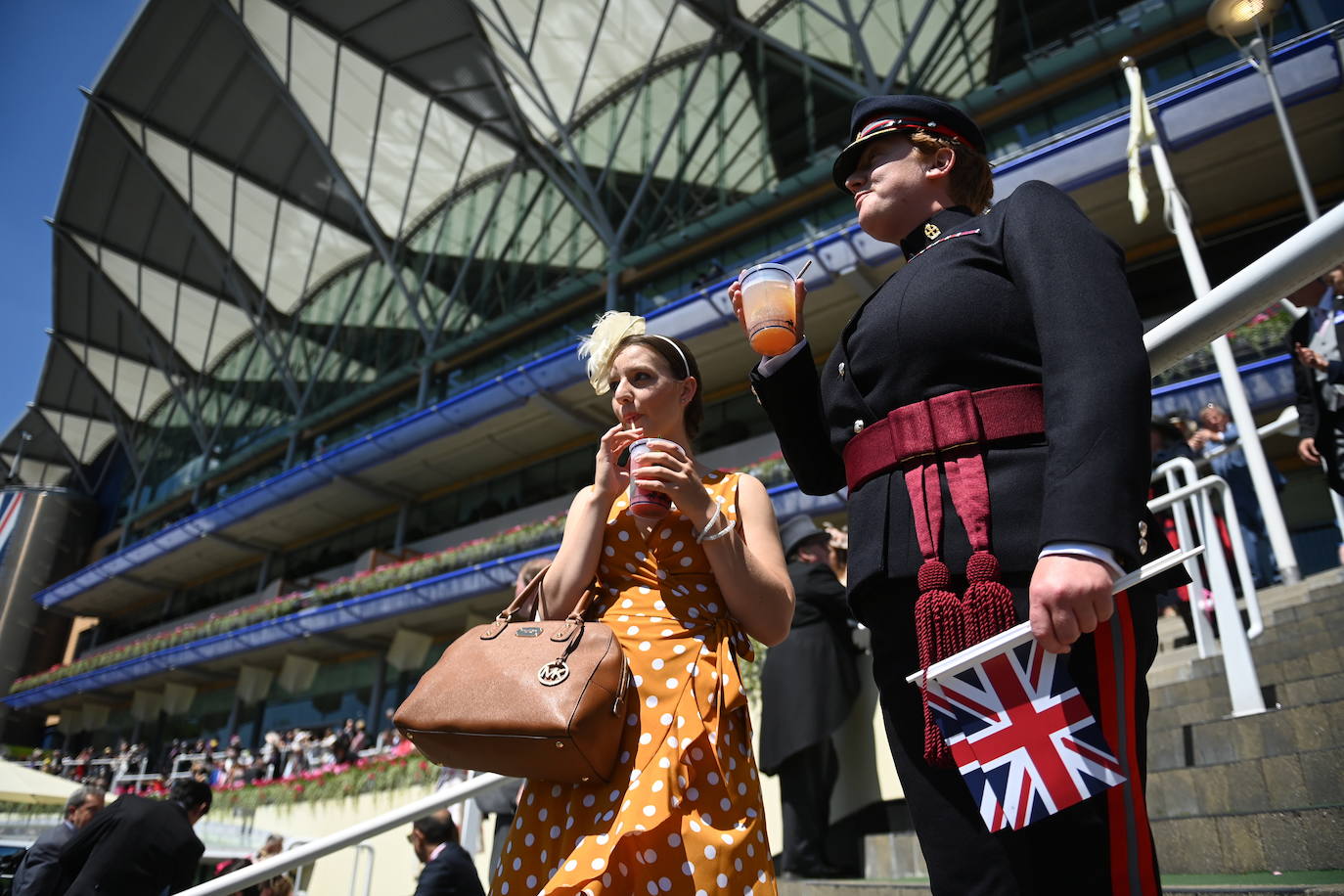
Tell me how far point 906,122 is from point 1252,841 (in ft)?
7.95

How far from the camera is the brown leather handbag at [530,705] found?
158 centimetres

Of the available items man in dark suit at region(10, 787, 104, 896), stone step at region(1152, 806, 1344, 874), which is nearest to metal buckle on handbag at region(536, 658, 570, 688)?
stone step at region(1152, 806, 1344, 874)

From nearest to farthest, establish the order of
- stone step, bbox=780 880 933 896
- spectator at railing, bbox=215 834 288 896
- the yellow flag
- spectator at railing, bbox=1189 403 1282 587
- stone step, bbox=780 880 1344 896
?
stone step, bbox=780 880 1344 896 < stone step, bbox=780 880 933 896 < spectator at railing, bbox=215 834 288 896 < spectator at railing, bbox=1189 403 1282 587 < the yellow flag

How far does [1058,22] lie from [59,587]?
4026 centimetres

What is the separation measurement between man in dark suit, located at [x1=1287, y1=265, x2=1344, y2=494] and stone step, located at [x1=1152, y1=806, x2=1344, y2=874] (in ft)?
9.00

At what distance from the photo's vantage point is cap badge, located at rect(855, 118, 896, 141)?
6.06ft

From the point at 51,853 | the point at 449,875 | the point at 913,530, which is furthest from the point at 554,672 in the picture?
the point at 51,853

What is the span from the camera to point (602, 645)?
1685mm

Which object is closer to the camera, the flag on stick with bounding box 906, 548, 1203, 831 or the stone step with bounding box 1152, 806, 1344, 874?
the flag on stick with bounding box 906, 548, 1203, 831

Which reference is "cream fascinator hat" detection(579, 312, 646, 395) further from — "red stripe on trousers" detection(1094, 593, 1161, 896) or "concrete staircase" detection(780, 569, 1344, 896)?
"concrete staircase" detection(780, 569, 1344, 896)

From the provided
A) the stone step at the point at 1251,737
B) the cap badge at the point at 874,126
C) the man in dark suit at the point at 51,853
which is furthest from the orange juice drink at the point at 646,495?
the man in dark suit at the point at 51,853

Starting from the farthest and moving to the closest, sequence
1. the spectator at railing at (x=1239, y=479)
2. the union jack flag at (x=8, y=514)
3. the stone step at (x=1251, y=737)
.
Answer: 1. the union jack flag at (x=8, y=514)
2. the spectator at railing at (x=1239, y=479)
3. the stone step at (x=1251, y=737)

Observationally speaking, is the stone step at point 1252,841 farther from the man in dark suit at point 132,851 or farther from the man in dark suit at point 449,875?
the man in dark suit at point 132,851

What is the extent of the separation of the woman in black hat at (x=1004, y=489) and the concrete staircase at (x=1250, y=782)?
129 cm
